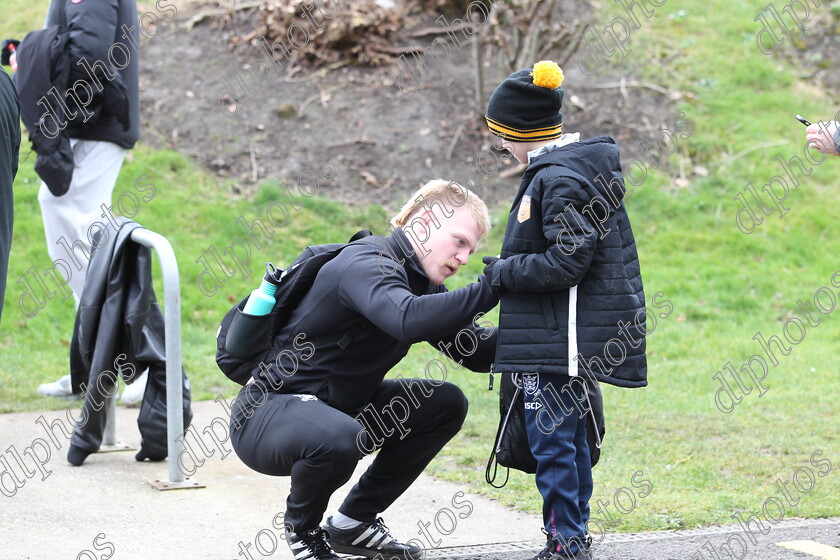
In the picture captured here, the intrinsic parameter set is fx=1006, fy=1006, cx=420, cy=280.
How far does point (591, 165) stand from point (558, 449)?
95 centimetres

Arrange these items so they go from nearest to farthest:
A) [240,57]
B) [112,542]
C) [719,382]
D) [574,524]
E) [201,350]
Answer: [574,524]
[112,542]
[719,382]
[201,350]
[240,57]

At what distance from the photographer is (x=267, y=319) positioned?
3373mm

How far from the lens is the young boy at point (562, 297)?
3232 mm

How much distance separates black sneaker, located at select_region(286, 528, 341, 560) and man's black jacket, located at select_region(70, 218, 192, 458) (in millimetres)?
1432

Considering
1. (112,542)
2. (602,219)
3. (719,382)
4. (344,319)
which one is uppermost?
(602,219)

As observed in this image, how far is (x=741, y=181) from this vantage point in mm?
10055

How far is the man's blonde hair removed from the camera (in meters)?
3.37

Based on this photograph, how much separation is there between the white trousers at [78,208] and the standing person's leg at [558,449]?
3.41 m

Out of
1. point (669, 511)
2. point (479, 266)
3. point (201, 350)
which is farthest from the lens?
point (479, 266)

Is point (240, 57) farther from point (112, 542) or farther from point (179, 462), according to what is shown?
point (112, 542)

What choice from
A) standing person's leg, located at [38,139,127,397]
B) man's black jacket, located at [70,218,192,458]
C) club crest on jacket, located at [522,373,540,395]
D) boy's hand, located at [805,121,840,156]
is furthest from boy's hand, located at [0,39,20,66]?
boy's hand, located at [805,121,840,156]

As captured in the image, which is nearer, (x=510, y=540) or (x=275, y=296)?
(x=275, y=296)

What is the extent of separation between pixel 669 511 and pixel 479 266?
492 centimetres

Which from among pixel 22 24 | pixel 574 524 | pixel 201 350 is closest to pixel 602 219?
pixel 574 524
